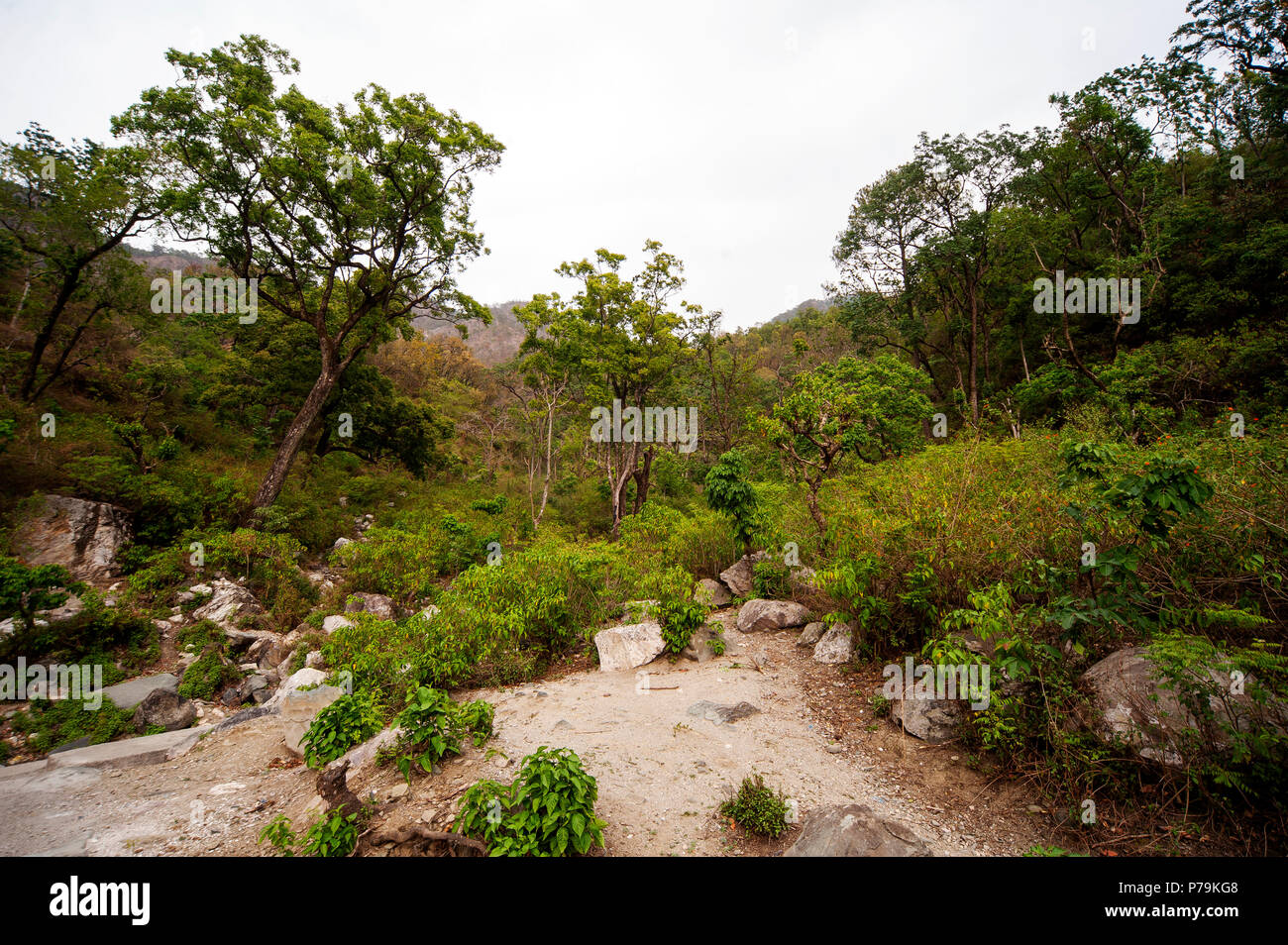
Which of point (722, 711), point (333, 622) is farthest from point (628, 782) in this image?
point (333, 622)

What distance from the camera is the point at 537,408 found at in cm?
1867

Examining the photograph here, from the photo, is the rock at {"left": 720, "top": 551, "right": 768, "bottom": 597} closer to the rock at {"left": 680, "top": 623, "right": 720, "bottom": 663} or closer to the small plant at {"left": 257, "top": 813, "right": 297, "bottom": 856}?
the rock at {"left": 680, "top": 623, "right": 720, "bottom": 663}

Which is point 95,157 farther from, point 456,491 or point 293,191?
point 456,491

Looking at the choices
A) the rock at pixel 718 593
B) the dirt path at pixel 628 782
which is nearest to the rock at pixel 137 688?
the dirt path at pixel 628 782

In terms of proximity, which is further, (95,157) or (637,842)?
(95,157)

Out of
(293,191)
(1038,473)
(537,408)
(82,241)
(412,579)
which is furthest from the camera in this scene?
(537,408)

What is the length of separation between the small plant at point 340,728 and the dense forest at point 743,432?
128 millimetres

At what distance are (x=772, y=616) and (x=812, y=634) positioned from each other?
1010mm

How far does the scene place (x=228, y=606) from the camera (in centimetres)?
825

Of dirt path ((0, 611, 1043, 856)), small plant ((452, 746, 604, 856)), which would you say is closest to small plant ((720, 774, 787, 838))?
dirt path ((0, 611, 1043, 856))

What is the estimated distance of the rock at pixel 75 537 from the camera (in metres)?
7.83

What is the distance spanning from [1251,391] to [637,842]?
61.9 ft

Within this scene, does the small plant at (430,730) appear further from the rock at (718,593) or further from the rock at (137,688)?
the rock at (718,593)

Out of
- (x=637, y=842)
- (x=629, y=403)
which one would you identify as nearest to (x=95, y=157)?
(x=629, y=403)
